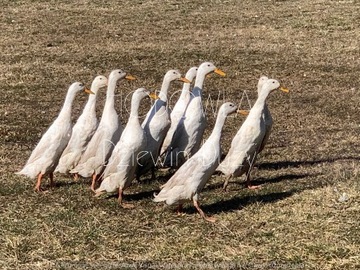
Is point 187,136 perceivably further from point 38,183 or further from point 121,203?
point 38,183

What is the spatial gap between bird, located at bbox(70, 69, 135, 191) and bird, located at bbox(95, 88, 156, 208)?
41 cm

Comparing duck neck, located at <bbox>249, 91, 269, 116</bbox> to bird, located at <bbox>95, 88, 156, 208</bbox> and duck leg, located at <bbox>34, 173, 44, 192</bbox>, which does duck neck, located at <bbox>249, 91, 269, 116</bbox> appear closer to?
bird, located at <bbox>95, 88, 156, 208</bbox>

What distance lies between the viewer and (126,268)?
6.25 m

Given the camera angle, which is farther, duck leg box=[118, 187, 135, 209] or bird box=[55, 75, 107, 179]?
bird box=[55, 75, 107, 179]

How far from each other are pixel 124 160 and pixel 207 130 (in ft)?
12.3

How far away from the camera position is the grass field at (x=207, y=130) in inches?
261

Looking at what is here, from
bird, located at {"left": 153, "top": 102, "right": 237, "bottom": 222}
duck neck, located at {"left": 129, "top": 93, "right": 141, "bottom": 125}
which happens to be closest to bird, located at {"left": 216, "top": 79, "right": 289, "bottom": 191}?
bird, located at {"left": 153, "top": 102, "right": 237, "bottom": 222}

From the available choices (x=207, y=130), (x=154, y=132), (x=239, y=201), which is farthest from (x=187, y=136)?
(x=207, y=130)

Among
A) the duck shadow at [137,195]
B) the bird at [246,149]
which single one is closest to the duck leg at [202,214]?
the duck shadow at [137,195]

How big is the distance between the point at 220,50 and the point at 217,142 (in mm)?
10527

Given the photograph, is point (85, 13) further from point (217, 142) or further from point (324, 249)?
point (324, 249)

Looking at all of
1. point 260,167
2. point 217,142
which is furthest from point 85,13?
point 217,142

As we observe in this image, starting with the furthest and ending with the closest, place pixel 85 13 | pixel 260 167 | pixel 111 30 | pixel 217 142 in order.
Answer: pixel 85 13
pixel 111 30
pixel 260 167
pixel 217 142

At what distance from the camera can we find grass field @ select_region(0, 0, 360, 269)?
6.62m
